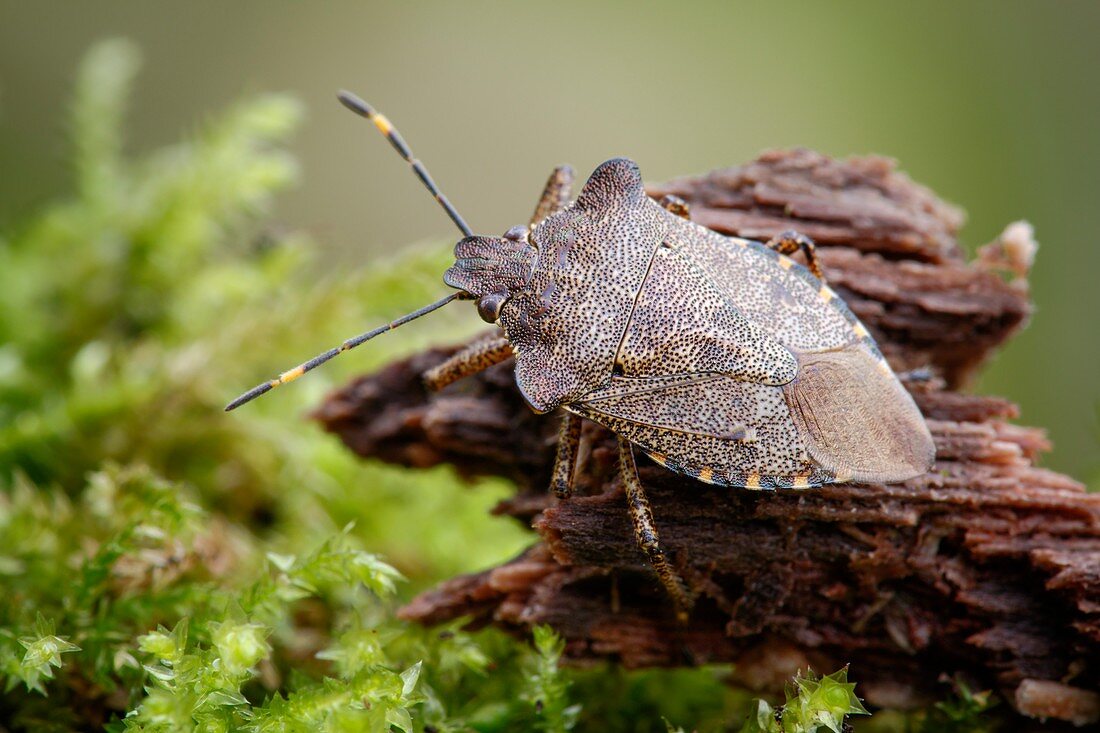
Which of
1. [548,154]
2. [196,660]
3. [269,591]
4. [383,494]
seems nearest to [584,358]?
[269,591]

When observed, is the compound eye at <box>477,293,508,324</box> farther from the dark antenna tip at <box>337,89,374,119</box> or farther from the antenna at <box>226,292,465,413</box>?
the dark antenna tip at <box>337,89,374,119</box>

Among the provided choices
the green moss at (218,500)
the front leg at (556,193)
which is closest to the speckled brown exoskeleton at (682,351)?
the front leg at (556,193)

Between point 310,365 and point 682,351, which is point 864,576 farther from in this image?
point 310,365

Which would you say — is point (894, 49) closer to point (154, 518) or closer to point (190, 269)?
point (190, 269)

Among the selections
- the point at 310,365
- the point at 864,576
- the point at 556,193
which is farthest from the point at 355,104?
the point at 864,576

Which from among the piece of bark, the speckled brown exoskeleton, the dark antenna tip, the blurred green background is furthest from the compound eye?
the blurred green background
